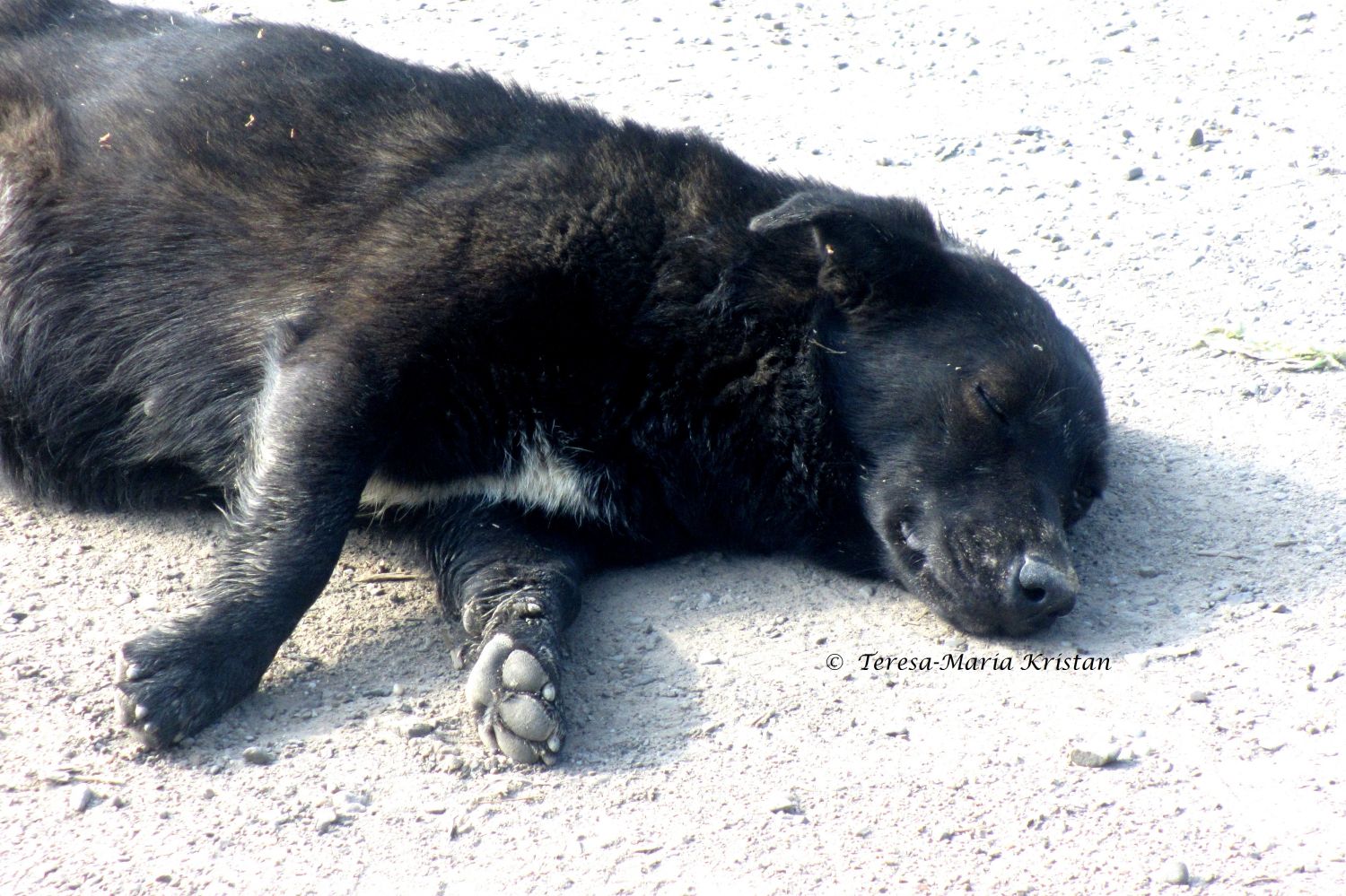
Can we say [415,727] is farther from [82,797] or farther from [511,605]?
[82,797]

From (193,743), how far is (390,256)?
1417 mm

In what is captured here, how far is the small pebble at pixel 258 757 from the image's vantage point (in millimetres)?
2986

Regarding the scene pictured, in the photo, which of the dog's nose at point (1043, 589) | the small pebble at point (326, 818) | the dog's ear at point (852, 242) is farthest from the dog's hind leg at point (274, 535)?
the dog's nose at point (1043, 589)

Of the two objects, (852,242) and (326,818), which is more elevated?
(852,242)

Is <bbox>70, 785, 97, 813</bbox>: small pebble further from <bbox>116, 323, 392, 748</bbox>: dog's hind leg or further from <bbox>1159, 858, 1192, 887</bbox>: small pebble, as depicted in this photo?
<bbox>1159, 858, 1192, 887</bbox>: small pebble

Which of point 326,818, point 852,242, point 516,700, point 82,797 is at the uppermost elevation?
point 852,242

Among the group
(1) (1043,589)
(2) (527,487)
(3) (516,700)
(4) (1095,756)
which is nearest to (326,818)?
(3) (516,700)

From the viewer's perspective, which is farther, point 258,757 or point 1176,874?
point 258,757

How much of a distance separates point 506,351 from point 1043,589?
158 centimetres

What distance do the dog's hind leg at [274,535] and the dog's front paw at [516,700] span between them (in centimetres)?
52

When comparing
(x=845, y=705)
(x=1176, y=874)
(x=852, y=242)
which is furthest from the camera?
(x=852, y=242)

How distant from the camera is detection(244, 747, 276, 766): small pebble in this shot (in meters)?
2.99

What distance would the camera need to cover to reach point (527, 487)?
379 centimetres

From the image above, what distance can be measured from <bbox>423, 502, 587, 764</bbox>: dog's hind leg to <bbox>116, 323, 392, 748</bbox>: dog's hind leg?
36cm
